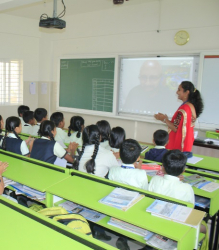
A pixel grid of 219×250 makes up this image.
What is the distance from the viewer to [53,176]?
2141mm

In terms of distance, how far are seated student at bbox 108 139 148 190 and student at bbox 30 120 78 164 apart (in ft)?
2.71

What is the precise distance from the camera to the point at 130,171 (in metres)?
2.12

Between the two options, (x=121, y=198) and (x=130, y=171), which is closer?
(x=121, y=198)

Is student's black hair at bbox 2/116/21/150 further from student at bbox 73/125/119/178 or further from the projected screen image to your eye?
the projected screen image

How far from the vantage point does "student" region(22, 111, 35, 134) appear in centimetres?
426

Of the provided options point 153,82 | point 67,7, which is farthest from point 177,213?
point 67,7

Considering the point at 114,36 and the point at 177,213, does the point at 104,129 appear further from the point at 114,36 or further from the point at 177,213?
the point at 114,36

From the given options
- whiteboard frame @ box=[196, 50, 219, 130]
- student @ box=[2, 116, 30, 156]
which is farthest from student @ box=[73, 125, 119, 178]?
whiteboard frame @ box=[196, 50, 219, 130]

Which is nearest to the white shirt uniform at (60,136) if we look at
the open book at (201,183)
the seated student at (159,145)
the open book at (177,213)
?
the seated student at (159,145)

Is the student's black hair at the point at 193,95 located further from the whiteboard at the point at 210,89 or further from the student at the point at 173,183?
the whiteboard at the point at 210,89

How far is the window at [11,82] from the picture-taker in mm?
7001

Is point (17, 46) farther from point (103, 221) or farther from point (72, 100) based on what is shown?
point (103, 221)

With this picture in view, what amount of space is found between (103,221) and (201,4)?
419cm

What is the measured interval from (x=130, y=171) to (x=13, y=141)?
1.49m
